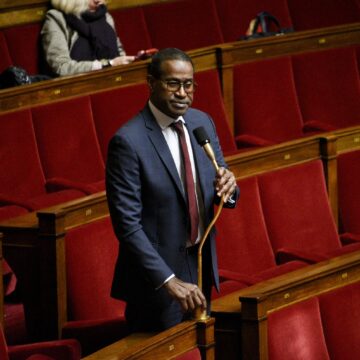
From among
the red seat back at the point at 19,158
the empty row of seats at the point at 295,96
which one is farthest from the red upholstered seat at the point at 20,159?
the empty row of seats at the point at 295,96

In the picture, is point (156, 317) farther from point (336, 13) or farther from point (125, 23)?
point (336, 13)

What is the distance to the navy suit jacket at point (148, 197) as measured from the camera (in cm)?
57

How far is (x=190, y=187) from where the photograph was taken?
59cm

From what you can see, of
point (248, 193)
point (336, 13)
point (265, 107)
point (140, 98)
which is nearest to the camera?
point (248, 193)

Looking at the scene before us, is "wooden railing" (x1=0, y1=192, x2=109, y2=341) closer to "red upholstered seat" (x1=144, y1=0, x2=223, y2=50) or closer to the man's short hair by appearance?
the man's short hair

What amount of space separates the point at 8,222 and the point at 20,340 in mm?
96

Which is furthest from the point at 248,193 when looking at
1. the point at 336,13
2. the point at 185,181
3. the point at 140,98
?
the point at 336,13

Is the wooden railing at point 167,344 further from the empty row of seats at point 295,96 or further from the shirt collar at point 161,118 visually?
the empty row of seats at point 295,96

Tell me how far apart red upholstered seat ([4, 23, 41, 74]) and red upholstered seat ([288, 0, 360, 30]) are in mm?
382

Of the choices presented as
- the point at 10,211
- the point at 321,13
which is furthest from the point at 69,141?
the point at 321,13

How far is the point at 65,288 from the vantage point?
2.48 ft

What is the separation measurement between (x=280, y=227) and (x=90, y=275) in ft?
Result: 0.68

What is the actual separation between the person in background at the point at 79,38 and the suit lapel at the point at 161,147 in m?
0.46

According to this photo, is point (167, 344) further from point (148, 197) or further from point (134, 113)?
point (134, 113)
